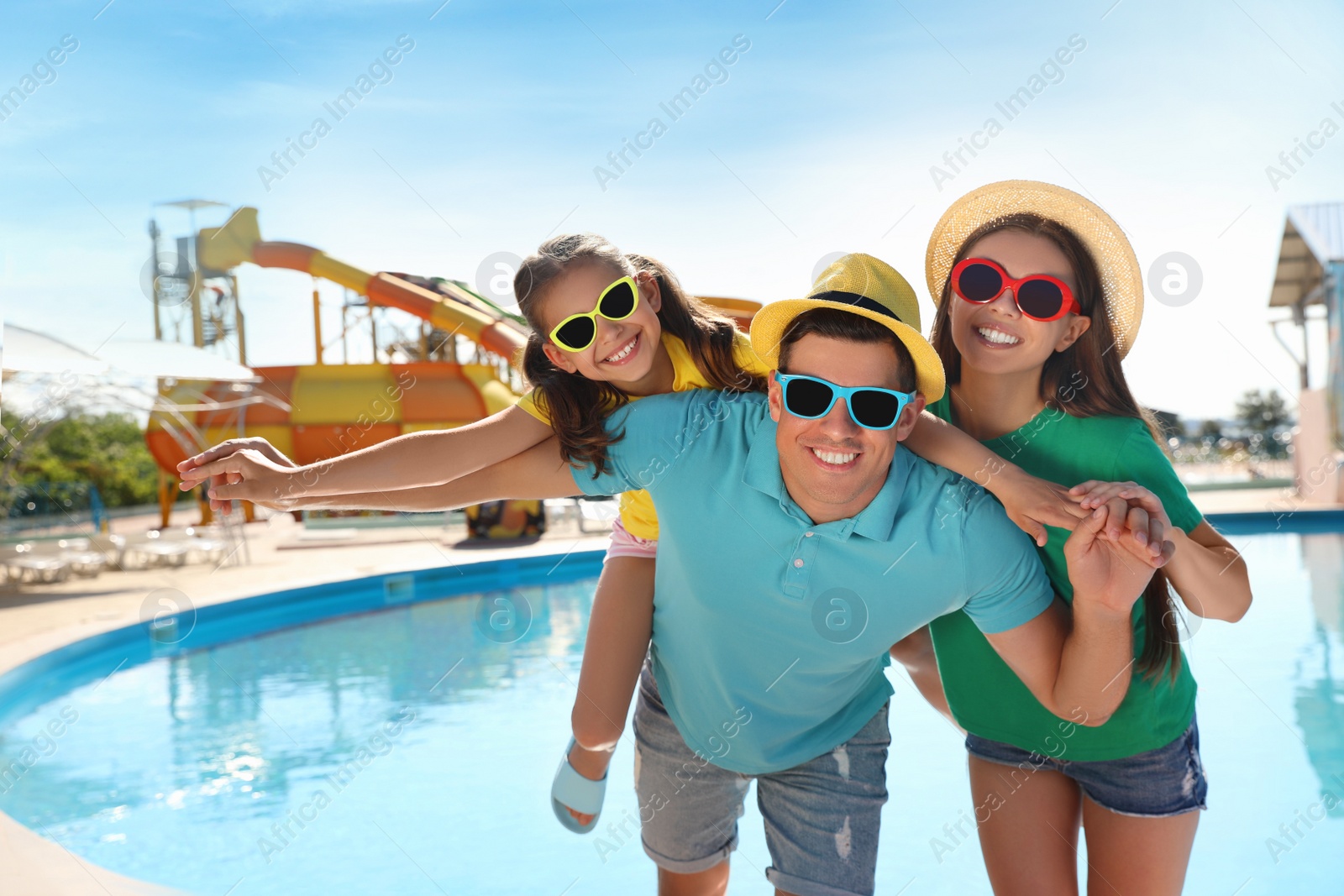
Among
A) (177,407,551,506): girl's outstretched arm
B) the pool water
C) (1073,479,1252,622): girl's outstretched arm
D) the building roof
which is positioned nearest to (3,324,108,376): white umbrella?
the pool water

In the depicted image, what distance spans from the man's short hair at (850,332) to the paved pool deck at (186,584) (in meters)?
3.08

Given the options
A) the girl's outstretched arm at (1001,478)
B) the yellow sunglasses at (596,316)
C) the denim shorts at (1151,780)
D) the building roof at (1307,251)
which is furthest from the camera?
the building roof at (1307,251)

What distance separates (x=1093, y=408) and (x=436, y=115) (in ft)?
44.6

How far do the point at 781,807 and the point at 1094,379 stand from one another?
1.22 m

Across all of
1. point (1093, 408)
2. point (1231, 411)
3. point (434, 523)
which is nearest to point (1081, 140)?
point (1093, 408)

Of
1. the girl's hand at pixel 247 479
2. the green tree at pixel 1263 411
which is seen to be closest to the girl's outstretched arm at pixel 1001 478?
the girl's hand at pixel 247 479

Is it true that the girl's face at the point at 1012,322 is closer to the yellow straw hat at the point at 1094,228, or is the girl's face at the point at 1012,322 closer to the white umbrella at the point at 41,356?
the yellow straw hat at the point at 1094,228

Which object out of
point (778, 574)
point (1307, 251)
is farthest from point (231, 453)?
point (1307, 251)

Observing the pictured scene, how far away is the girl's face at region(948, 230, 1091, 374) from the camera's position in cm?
208

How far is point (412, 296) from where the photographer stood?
14.1 m

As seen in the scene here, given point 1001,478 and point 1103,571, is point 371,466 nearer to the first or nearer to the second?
point 1001,478

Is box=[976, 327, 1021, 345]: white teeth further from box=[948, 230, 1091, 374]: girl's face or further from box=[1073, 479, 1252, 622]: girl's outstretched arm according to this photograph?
box=[1073, 479, 1252, 622]: girl's outstretched arm

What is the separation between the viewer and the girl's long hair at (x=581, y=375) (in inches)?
92.3

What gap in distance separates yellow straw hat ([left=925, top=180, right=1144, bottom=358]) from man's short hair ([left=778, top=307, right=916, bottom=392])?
57 centimetres
